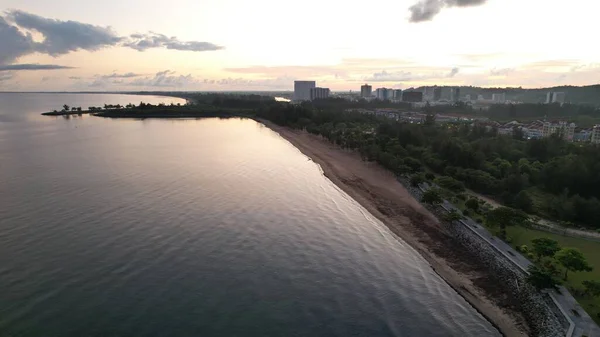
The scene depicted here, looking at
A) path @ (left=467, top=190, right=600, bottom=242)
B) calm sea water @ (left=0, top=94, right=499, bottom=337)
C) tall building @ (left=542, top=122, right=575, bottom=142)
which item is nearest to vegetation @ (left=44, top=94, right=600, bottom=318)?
path @ (left=467, top=190, right=600, bottom=242)

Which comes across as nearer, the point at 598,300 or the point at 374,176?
the point at 598,300

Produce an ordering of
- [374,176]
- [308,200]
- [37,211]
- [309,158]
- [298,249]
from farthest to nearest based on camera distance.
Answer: [309,158], [374,176], [308,200], [37,211], [298,249]

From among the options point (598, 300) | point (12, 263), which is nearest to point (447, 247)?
point (598, 300)

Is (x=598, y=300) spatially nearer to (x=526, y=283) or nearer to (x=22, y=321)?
(x=526, y=283)

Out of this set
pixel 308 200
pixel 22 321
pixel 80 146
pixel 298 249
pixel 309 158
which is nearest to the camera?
pixel 22 321

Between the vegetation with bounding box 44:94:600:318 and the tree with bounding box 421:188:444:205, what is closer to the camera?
the vegetation with bounding box 44:94:600:318

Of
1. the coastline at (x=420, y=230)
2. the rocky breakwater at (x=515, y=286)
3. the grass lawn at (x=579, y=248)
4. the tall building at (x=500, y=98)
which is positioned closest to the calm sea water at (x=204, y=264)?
the coastline at (x=420, y=230)

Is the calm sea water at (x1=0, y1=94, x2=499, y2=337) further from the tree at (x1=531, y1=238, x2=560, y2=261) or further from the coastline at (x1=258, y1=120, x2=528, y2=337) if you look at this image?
the tree at (x1=531, y1=238, x2=560, y2=261)
